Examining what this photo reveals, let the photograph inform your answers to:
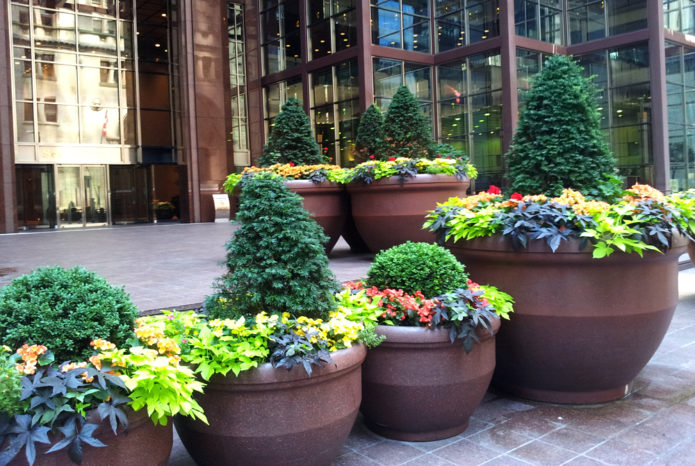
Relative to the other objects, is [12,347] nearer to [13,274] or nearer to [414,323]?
[414,323]

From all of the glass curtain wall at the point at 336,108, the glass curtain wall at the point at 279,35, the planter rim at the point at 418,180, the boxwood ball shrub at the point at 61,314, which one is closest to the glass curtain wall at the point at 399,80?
the glass curtain wall at the point at 336,108

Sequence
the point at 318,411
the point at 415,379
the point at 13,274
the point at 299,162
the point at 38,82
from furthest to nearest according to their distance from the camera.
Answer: the point at 38,82 → the point at 299,162 → the point at 13,274 → the point at 415,379 → the point at 318,411

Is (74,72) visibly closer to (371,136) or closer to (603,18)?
(371,136)

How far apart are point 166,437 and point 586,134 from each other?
430cm

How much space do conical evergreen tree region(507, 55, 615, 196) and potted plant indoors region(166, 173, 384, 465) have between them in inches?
98.0

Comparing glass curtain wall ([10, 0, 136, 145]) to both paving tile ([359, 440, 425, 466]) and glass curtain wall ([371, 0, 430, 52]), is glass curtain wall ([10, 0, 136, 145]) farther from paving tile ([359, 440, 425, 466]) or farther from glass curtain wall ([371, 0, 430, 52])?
paving tile ([359, 440, 425, 466])

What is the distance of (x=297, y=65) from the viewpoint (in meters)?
30.6

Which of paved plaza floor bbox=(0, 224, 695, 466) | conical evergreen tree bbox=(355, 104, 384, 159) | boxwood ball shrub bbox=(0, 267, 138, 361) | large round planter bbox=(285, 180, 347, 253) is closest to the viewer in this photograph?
boxwood ball shrub bbox=(0, 267, 138, 361)

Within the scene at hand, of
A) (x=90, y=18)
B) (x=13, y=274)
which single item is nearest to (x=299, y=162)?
(x=13, y=274)

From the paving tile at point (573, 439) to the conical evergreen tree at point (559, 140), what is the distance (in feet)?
6.72

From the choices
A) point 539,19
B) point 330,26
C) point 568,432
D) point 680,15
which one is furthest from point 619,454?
point 680,15

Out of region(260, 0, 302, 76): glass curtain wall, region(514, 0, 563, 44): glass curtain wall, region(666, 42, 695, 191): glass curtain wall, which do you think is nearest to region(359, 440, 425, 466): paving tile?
region(514, 0, 563, 44): glass curtain wall

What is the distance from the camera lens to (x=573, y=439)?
4.12 m

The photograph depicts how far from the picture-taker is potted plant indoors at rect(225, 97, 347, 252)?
31.5 feet
